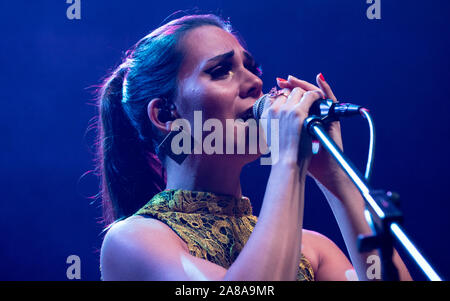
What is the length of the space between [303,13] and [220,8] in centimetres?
41

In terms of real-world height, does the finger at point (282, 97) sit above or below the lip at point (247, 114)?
above

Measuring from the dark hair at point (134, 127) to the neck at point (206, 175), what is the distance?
0.54 ft

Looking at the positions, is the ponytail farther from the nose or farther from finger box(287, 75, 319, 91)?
finger box(287, 75, 319, 91)

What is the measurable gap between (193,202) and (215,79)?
0.37 metres

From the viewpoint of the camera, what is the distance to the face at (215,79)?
1196 mm

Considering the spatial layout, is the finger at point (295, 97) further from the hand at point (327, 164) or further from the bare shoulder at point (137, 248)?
the bare shoulder at point (137, 248)

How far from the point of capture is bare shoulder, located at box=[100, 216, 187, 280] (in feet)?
3.10

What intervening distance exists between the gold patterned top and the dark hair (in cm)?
25

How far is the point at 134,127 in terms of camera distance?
1.47 meters

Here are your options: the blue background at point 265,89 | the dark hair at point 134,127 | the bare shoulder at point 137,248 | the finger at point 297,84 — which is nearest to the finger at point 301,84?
the finger at point 297,84

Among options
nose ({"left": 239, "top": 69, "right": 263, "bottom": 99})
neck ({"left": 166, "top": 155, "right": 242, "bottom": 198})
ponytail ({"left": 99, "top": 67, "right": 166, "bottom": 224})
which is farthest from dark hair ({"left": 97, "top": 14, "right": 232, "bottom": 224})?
nose ({"left": 239, "top": 69, "right": 263, "bottom": 99})

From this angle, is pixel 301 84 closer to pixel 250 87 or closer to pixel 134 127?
pixel 250 87

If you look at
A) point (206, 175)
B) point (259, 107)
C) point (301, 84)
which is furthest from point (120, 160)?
point (301, 84)
